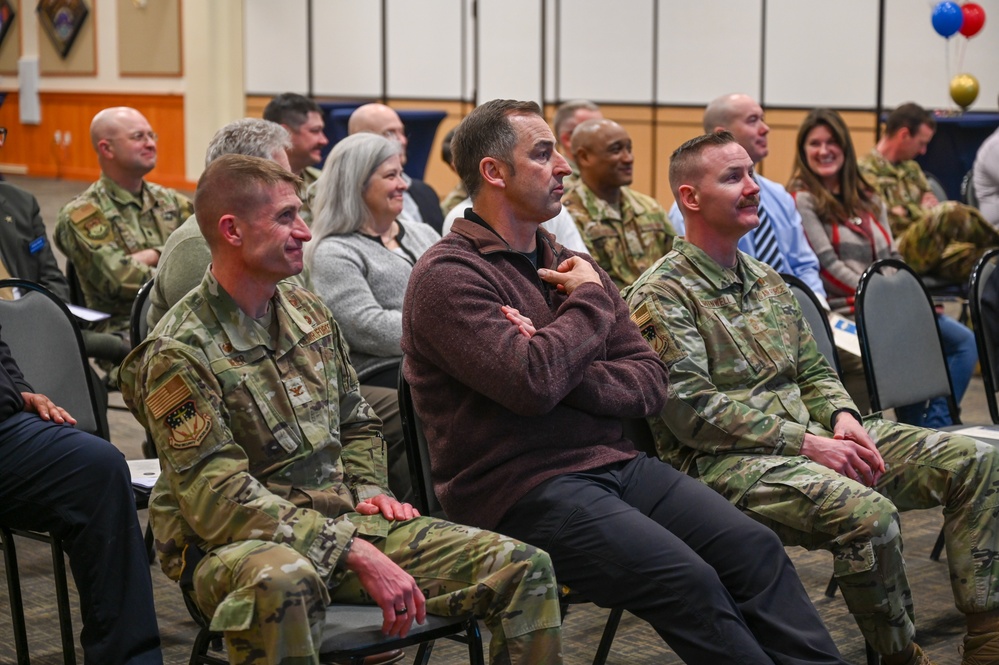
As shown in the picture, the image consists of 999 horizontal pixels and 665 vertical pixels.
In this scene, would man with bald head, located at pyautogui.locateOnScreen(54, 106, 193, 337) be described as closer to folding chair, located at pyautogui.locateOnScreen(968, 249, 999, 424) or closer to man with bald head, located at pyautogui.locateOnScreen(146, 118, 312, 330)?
man with bald head, located at pyautogui.locateOnScreen(146, 118, 312, 330)

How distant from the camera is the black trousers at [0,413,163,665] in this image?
2.42 m

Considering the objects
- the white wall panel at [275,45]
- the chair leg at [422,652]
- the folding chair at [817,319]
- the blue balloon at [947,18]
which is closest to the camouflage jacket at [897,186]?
the blue balloon at [947,18]

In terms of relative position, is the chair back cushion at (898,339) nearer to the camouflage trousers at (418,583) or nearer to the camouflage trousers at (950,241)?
the camouflage trousers at (418,583)

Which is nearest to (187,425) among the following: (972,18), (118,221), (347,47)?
(118,221)

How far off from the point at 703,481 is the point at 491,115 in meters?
0.92

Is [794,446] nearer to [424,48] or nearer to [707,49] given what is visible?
[707,49]

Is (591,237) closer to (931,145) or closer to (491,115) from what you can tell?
(491,115)

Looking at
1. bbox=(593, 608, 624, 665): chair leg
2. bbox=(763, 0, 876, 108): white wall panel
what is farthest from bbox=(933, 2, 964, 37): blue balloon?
bbox=(593, 608, 624, 665): chair leg

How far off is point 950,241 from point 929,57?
4.69m

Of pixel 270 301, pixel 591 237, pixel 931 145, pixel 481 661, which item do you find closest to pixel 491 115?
pixel 270 301

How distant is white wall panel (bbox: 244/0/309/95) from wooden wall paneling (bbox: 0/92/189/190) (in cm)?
96

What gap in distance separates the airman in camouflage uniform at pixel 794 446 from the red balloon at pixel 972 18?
21.6 ft

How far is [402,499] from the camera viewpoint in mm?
3240

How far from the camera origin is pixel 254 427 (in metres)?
2.17
